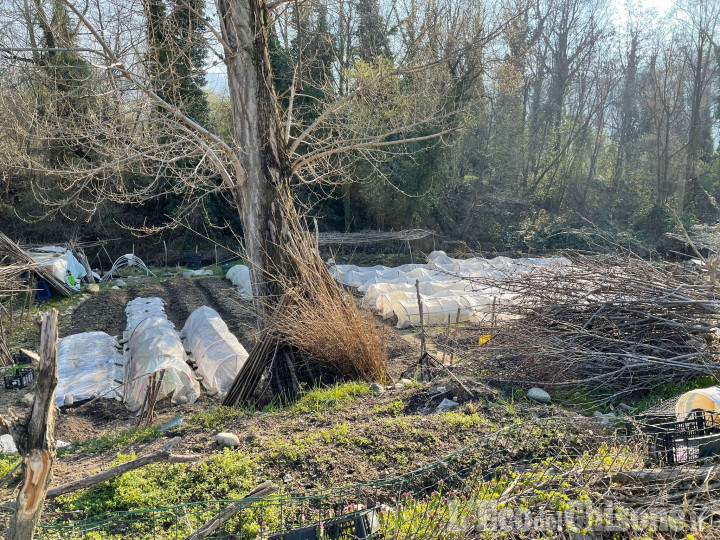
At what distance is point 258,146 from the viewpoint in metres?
7.17

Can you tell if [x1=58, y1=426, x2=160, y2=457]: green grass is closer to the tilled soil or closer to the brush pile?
the brush pile

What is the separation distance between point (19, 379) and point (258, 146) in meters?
5.12

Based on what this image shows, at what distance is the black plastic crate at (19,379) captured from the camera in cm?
828

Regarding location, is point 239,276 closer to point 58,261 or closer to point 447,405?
point 58,261

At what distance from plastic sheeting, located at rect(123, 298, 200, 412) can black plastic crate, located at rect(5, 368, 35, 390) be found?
137 cm

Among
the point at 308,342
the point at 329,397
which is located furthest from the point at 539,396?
the point at 308,342

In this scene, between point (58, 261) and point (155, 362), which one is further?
point (58, 261)

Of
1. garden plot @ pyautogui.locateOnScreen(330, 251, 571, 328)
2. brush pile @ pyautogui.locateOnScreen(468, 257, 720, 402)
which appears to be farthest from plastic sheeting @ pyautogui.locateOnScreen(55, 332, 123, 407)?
brush pile @ pyautogui.locateOnScreen(468, 257, 720, 402)

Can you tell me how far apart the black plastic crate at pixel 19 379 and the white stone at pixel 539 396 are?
7.33m

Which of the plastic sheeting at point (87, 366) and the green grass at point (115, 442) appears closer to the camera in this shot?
the green grass at point (115, 442)

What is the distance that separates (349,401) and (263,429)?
108 cm

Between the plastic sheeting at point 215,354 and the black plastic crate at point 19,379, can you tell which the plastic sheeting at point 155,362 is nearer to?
the plastic sheeting at point 215,354

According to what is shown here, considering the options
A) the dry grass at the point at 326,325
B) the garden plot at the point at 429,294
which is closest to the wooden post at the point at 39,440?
the dry grass at the point at 326,325

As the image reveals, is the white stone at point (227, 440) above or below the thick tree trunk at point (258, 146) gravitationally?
below
